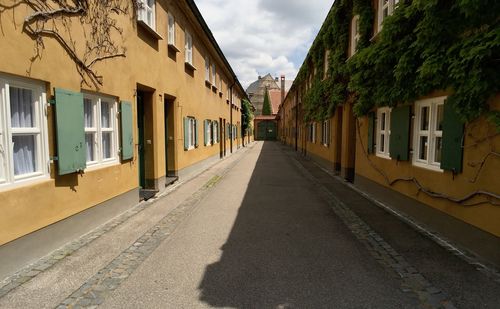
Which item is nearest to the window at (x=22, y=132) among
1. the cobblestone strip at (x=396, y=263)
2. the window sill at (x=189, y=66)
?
the cobblestone strip at (x=396, y=263)

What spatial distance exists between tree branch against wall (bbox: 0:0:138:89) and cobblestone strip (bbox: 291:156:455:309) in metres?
5.24

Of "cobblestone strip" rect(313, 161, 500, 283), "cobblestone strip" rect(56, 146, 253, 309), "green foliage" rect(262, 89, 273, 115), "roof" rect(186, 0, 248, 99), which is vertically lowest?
"cobblestone strip" rect(56, 146, 253, 309)

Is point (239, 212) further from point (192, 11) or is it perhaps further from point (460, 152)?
point (192, 11)

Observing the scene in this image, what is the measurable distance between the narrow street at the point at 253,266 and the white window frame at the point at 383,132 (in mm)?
1786

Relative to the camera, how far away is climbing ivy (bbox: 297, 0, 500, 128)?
3.89 meters

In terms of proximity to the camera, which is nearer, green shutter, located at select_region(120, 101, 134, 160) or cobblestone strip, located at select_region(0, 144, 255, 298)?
cobblestone strip, located at select_region(0, 144, 255, 298)

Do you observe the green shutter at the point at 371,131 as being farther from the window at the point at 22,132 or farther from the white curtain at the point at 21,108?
the white curtain at the point at 21,108

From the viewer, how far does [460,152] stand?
15.4 ft

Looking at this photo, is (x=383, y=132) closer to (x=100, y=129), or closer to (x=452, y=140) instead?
(x=452, y=140)

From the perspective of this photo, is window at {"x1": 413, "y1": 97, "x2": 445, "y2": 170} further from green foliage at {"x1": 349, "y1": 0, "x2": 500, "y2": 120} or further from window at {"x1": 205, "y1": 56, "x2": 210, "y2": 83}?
window at {"x1": 205, "y1": 56, "x2": 210, "y2": 83}

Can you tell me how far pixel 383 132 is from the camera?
791 cm

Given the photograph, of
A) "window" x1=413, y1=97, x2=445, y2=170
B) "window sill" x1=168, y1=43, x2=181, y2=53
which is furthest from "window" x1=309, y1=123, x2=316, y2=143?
"window" x1=413, y1=97, x2=445, y2=170

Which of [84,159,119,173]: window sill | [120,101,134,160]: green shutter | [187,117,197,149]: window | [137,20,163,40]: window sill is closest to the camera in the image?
[84,159,119,173]: window sill

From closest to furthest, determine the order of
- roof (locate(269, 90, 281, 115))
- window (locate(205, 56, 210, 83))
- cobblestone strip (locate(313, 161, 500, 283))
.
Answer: cobblestone strip (locate(313, 161, 500, 283))
window (locate(205, 56, 210, 83))
roof (locate(269, 90, 281, 115))
